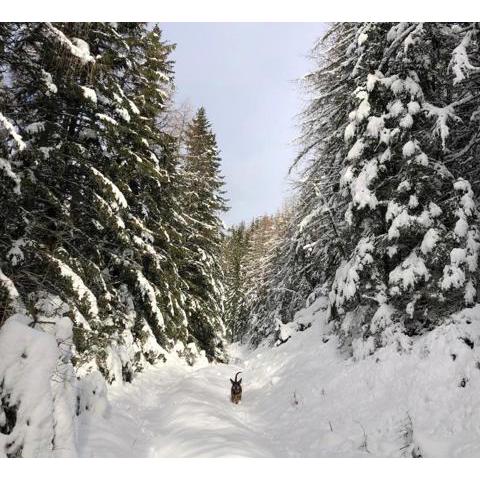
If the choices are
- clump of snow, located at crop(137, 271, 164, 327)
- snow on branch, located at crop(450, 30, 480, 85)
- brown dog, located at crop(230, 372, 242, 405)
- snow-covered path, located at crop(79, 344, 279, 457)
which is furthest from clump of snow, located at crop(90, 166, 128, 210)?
snow on branch, located at crop(450, 30, 480, 85)

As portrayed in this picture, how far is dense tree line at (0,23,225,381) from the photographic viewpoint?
9.02m

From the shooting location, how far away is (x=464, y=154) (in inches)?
453

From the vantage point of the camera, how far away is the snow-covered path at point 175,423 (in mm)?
8375

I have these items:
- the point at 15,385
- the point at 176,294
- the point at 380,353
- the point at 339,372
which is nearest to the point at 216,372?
the point at 176,294

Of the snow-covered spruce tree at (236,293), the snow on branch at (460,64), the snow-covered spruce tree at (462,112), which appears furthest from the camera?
the snow-covered spruce tree at (236,293)

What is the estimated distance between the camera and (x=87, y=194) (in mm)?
12055

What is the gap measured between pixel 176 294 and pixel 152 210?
428cm

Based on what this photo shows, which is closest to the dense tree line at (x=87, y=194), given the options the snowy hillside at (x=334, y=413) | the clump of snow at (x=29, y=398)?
the clump of snow at (x=29, y=398)

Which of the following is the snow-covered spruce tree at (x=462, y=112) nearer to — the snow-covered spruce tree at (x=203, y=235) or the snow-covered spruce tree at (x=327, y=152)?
the snow-covered spruce tree at (x=327, y=152)

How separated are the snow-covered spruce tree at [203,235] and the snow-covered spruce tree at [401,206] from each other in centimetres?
1238

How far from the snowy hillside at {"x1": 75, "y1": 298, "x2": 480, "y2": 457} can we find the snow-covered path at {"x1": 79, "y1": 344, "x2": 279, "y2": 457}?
0.10 feet

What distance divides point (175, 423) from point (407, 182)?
772cm

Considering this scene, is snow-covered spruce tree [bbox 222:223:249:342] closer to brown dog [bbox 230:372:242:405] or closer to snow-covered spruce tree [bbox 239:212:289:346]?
snow-covered spruce tree [bbox 239:212:289:346]
